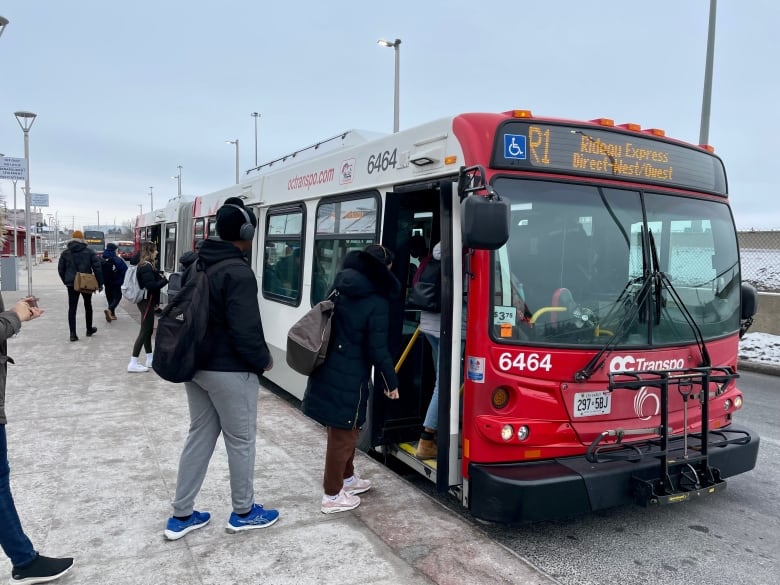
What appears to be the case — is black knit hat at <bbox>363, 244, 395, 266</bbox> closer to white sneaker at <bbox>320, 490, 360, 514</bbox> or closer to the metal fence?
white sneaker at <bbox>320, 490, 360, 514</bbox>

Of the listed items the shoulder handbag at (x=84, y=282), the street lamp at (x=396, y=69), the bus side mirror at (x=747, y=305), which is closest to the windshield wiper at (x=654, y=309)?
the bus side mirror at (x=747, y=305)

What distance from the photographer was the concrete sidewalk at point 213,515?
127 inches

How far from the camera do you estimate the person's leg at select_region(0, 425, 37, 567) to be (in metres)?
2.83

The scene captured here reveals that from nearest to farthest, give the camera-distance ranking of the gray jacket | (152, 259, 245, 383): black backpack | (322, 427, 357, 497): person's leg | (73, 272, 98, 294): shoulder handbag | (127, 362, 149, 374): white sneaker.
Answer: the gray jacket, (152, 259, 245, 383): black backpack, (322, 427, 357, 497): person's leg, (127, 362, 149, 374): white sneaker, (73, 272, 98, 294): shoulder handbag

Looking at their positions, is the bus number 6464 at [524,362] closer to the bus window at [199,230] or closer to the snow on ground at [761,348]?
the bus window at [199,230]

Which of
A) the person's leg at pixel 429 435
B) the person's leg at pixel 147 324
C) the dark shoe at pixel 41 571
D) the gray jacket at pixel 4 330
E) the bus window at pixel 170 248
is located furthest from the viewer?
the bus window at pixel 170 248

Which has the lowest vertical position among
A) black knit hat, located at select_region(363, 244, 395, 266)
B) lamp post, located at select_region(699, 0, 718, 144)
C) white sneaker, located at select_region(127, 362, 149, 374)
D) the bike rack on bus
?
white sneaker, located at select_region(127, 362, 149, 374)

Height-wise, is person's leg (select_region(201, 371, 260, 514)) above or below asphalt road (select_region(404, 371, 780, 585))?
above

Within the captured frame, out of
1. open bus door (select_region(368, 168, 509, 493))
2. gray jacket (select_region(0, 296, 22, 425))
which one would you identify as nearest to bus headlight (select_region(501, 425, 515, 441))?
open bus door (select_region(368, 168, 509, 493))

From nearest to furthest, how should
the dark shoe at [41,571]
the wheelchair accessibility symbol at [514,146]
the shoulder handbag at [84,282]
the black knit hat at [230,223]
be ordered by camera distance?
the dark shoe at [41,571]
the black knit hat at [230,223]
the wheelchair accessibility symbol at [514,146]
the shoulder handbag at [84,282]

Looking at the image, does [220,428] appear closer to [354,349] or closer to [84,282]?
[354,349]

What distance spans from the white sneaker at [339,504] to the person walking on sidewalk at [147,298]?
5220mm

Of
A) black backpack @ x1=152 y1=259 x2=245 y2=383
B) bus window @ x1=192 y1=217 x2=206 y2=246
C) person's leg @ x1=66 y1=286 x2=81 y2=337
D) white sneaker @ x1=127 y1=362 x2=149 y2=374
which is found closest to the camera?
black backpack @ x1=152 y1=259 x2=245 y2=383

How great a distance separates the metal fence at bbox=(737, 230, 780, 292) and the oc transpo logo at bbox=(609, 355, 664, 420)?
24.1 ft
